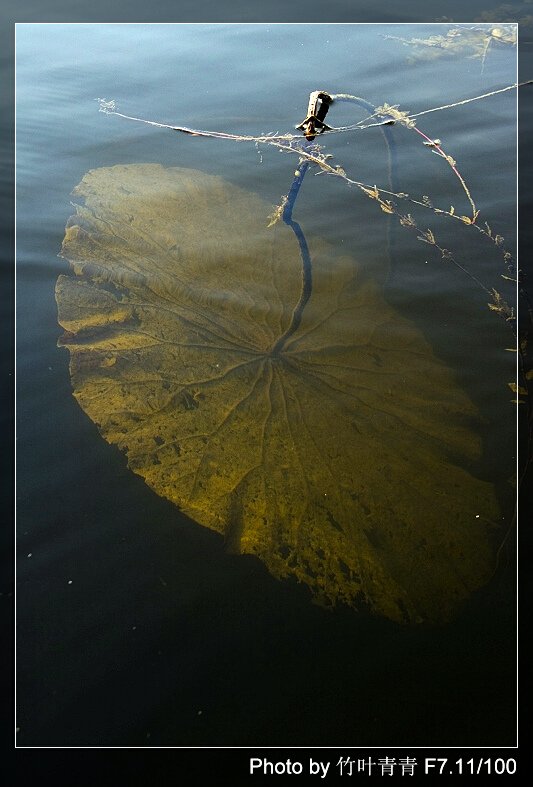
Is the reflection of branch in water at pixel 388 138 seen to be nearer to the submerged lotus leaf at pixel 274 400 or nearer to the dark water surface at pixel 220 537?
the dark water surface at pixel 220 537

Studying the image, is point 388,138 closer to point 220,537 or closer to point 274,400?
point 274,400

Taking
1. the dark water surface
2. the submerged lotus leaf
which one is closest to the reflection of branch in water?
the dark water surface

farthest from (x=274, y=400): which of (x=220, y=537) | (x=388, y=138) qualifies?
(x=388, y=138)

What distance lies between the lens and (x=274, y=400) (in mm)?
1232

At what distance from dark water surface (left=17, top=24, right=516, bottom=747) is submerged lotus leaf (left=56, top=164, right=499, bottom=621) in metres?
0.04

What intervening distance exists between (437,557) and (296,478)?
0.32 meters

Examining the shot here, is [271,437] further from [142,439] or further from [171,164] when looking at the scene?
[171,164]

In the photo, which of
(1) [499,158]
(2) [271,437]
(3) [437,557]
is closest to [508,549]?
(3) [437,557]

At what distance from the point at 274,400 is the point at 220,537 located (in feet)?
1.09

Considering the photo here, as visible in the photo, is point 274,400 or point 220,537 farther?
point 274,400

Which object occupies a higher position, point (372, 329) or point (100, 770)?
point (372, 329)

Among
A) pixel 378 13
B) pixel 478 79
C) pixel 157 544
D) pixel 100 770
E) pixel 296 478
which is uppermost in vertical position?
pixel 378 13

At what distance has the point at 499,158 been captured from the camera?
1619mm

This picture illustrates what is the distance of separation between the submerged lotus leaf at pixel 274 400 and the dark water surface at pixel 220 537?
0.15 ft
